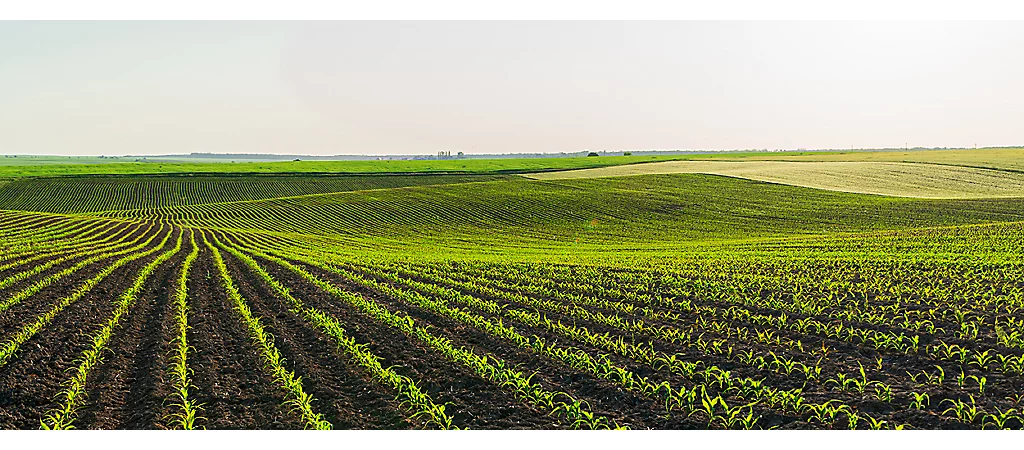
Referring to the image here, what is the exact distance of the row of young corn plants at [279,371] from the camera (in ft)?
29.9

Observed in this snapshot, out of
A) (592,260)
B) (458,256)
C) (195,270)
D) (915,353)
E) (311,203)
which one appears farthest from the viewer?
(311,203)

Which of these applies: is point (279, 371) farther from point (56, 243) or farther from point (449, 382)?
point (56, 243)

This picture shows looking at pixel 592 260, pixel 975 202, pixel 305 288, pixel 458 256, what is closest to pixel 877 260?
pixel 592 260

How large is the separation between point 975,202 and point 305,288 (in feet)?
158

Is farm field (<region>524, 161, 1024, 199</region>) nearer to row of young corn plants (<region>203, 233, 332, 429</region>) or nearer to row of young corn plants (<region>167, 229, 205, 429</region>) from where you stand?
row of young corn plants (<region>203, 233, 332, 429</region>)

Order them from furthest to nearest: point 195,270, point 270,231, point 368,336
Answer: point 270,231 → point 195,270 → point 368,336

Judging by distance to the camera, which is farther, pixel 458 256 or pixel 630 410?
pixel 458 256

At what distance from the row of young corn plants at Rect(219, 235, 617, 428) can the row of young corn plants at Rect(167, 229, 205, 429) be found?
379 cm

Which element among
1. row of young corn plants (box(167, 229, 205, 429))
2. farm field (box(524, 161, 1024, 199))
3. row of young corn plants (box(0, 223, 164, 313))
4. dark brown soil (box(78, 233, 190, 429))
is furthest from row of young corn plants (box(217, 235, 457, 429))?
farm field (box(524, 161, 1024, 199))

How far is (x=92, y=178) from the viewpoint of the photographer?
288ft

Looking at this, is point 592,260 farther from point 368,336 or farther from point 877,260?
point 368,336

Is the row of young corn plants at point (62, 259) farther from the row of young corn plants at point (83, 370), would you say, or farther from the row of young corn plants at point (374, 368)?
the row of young corn plants at point (374, 368)

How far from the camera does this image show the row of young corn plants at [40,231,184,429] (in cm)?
909

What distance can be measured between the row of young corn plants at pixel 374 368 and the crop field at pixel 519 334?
0.06 metres
